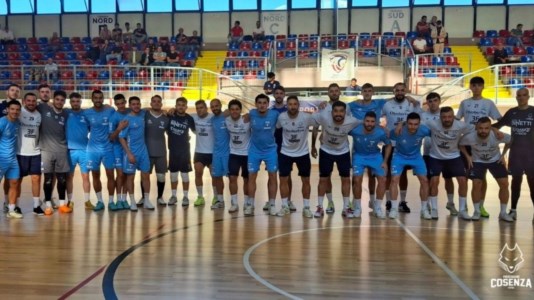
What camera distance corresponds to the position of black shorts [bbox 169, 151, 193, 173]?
818 centimetres

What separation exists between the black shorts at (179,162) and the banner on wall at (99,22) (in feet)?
59.3

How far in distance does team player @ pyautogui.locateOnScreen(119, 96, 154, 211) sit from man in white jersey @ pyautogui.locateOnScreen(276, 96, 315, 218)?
6.69ft

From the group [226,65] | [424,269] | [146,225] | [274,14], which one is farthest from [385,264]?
[274,14]

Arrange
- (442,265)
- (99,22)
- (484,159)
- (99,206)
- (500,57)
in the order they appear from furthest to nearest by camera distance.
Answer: (99,22)
(500,57)
(99,206)
(484,159)
(442,265)

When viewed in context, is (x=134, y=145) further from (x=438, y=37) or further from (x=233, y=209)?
(x=438, y=37)

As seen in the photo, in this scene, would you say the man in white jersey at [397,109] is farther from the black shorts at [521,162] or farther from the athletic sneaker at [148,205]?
the athletic sneaker at [148,205]

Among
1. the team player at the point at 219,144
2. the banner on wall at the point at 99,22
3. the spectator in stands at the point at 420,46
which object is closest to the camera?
the team player at the point at 219,144

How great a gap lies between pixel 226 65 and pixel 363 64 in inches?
177

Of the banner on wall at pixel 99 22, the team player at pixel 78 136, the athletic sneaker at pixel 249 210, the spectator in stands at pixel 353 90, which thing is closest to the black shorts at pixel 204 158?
the athletic sneaker at pixel 249 210

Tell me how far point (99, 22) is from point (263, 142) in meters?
19.6

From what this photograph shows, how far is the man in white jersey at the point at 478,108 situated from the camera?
726 cm

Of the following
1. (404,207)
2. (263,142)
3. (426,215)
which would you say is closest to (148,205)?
(263,142)

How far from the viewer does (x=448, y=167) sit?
7250mm

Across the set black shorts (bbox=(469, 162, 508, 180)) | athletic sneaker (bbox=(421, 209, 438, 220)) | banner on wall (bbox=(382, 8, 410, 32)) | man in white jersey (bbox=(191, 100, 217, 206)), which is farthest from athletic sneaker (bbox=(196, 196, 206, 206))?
banner on wall (bbox=(382, 8, 410, 32))
